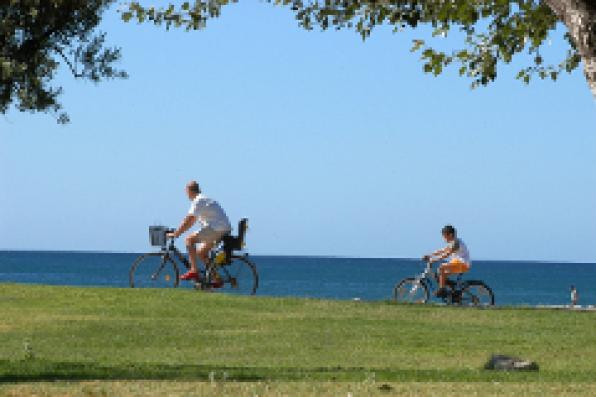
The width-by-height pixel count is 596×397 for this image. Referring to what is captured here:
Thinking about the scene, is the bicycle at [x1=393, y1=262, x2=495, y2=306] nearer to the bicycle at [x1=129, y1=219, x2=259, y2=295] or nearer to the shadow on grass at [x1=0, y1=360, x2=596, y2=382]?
the bicycle at [x1=129, y1=219, x2=259, y2=295]

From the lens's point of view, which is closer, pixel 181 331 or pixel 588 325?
pixel 181 331

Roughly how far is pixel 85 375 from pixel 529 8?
23.8 feet

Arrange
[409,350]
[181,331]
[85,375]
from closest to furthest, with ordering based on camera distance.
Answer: [85,375] < [409,350] < [181,331]

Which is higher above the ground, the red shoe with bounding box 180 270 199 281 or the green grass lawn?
the red shoe with bounding box 180 270 199 281

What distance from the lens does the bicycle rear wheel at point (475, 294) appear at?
87.2 ft

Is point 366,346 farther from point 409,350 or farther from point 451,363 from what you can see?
point 451,363

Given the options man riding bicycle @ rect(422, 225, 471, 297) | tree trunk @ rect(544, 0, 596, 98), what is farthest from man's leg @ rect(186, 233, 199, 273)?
tree trunk @ rect(544, 0, 596, 98)

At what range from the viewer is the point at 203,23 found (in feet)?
62.5

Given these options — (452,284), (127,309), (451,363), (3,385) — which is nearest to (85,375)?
(3,385)

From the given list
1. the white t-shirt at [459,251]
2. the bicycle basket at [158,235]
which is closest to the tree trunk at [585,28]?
the white t-shirt at [459,251]

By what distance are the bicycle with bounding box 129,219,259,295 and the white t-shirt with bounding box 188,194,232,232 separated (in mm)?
363

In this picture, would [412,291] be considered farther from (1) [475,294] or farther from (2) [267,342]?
(2) [267,342]

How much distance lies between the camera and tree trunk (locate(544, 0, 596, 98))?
10391 mm

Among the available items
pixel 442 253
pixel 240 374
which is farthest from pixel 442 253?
pixel 240 374
